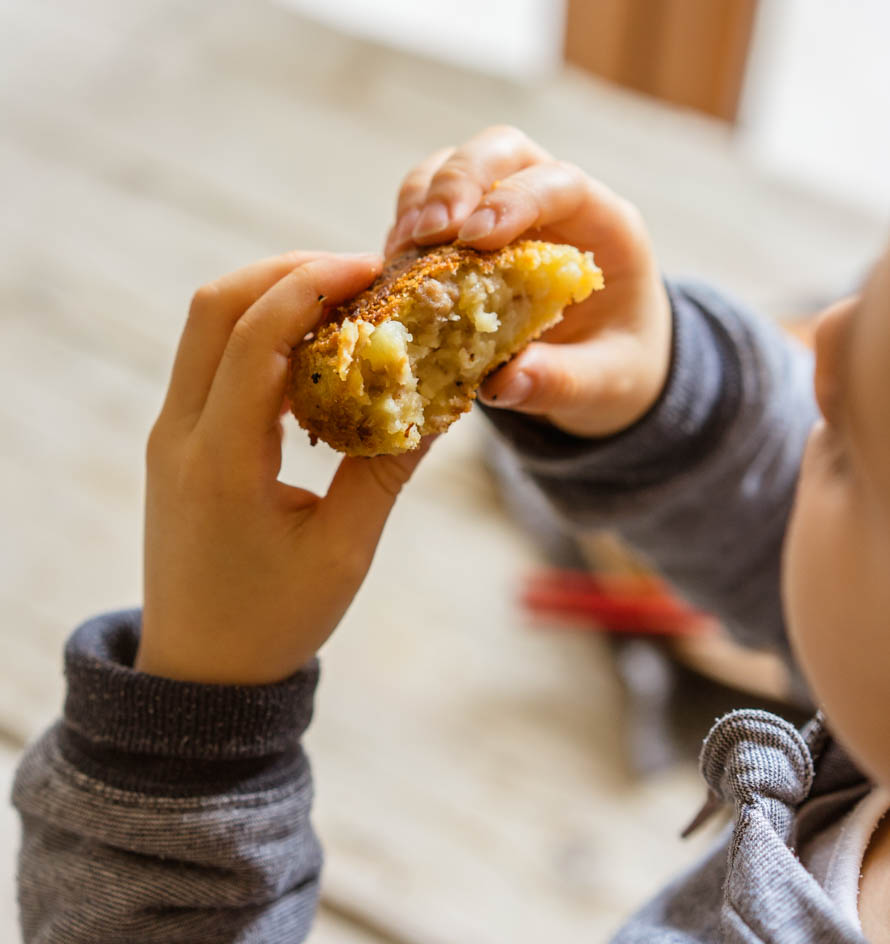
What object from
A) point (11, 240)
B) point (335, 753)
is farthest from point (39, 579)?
point (11, 240)

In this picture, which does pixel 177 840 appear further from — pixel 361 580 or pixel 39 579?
pixel 39 579

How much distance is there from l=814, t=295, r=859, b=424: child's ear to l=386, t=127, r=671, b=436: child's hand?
0.46 feet

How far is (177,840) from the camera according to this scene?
1.54 ft

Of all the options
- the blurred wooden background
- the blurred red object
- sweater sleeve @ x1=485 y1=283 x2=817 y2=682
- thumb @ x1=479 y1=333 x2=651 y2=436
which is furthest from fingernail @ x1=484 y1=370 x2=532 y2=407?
the blurred wooden background

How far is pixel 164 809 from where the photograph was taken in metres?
0.47

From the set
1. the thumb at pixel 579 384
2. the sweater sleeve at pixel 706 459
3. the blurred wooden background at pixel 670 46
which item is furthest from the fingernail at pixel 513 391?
the blurred wooden background at pixel 670 46

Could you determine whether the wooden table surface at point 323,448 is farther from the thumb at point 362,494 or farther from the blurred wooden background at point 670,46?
the blurred wooden background at point 670,46

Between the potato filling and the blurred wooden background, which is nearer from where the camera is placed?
the potato filling

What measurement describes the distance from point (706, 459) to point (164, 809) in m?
0.39

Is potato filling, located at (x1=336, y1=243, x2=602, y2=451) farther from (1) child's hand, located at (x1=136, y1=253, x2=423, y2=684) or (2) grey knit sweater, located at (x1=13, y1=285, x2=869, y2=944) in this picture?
(2) grey knit sweater, located at (x1=13, y1=285, x2=869, y2=944)

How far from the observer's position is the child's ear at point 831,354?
347 millimetres

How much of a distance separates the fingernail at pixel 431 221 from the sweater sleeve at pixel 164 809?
21 cm

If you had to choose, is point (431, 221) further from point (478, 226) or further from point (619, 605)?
point (619, 605)

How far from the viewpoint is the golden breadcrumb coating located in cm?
43
